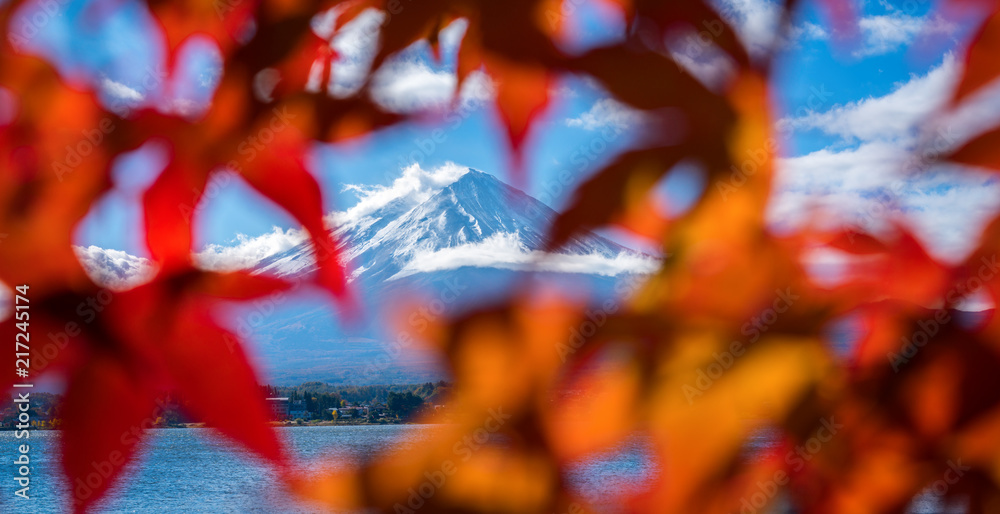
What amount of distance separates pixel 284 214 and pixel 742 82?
0.22 meters

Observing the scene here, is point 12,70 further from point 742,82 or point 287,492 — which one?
point 742,82

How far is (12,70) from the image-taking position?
30 centimetres

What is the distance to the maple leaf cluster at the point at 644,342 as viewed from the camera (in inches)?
10.0

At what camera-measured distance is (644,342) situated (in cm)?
26


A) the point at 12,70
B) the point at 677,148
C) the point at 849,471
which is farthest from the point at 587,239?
the point at 12,70

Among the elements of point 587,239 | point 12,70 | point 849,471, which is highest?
point 12,70

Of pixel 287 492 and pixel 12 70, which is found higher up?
pixel 12 70

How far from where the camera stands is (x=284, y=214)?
282mm

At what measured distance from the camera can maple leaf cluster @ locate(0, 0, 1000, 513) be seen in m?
0.26

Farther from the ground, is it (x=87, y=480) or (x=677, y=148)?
(x=677, y=148)

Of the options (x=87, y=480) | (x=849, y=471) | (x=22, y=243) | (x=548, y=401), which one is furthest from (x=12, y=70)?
(x=849, y=471)

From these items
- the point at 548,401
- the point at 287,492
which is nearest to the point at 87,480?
the point at 287,492

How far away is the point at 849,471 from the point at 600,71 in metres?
0.21

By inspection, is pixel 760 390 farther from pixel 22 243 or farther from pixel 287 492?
pixel 22 243
